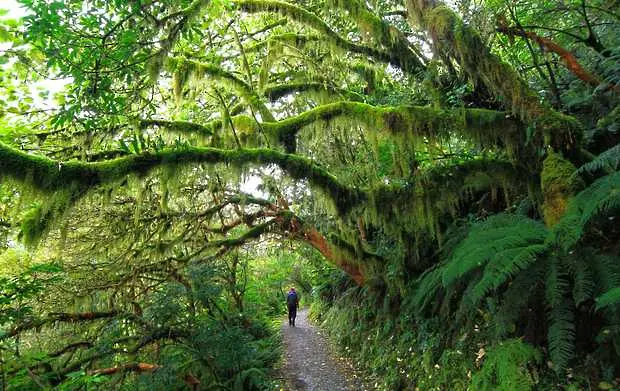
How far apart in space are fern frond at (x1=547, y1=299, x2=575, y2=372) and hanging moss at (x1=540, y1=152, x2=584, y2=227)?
1.05 m

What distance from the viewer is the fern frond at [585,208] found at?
2834 mm

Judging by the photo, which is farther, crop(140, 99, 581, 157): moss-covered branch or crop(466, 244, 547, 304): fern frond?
crop(140, 99, 581, 157): moss-covered branch

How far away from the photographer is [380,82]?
8086mm

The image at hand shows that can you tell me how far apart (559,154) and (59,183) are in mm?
4787

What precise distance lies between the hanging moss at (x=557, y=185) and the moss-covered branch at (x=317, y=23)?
8.37 feet

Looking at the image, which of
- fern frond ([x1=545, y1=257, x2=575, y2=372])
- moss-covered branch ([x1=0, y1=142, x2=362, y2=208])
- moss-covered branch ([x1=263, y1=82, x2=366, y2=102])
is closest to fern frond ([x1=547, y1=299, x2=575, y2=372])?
fern frond ([x1=545, y1=257, x2=575, y2=372])

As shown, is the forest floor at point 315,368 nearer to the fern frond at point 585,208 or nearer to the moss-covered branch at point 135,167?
the moss-covered branch at point 135,167

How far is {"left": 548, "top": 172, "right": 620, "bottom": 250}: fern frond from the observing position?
2.83 metres

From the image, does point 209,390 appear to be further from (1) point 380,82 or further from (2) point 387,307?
(1) point 380,82

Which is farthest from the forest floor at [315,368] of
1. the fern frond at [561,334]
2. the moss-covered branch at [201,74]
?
the moss-covered branch at [201,74]

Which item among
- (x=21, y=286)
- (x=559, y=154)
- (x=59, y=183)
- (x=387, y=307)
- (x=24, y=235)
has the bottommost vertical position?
(x=387, y=307)

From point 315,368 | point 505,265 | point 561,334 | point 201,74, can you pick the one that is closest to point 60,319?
point 201,74

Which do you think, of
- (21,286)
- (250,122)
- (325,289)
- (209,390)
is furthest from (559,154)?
(325,289)

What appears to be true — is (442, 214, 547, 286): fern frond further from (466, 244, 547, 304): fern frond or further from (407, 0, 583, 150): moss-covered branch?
(407, 0, 583, 150): moss-covered branch
